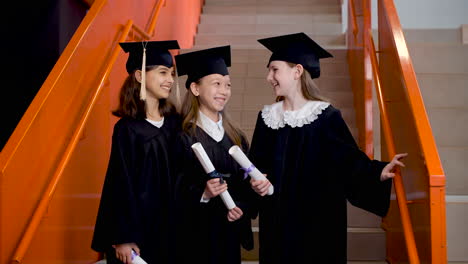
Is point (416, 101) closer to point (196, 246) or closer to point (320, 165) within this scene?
point (320, 165)

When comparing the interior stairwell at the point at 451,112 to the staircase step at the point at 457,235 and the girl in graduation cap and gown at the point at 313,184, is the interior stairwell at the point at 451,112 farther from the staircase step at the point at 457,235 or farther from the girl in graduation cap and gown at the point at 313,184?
the girl in graduation cap and gown at the point at 313,184

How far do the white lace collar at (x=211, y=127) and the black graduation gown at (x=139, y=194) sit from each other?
14 centimetres

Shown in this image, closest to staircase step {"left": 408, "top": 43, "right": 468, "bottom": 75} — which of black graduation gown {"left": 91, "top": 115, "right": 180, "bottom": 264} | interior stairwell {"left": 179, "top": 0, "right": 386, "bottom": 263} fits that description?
interior stairwell {"left": 179, "top": 0, "right": 386, "bottom": 263}

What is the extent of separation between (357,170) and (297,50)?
0.68 meters

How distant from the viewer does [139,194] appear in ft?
9.56

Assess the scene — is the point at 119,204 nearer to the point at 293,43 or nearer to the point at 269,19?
the point at 293,43

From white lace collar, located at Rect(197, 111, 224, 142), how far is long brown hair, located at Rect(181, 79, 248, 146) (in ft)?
0.09

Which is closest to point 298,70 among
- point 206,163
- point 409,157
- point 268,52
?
point 409,157

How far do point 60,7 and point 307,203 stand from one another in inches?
138

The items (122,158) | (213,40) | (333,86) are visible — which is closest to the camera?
(122,158)

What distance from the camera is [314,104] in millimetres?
3031

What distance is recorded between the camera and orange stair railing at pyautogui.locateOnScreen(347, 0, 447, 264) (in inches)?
105

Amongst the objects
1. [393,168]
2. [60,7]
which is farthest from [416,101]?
[60,7]

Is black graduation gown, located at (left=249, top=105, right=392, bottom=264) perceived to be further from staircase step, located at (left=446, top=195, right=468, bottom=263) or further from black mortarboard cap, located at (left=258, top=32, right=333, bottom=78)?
staircase step, located at (left=446, top=195, right=468, bottom=263)
